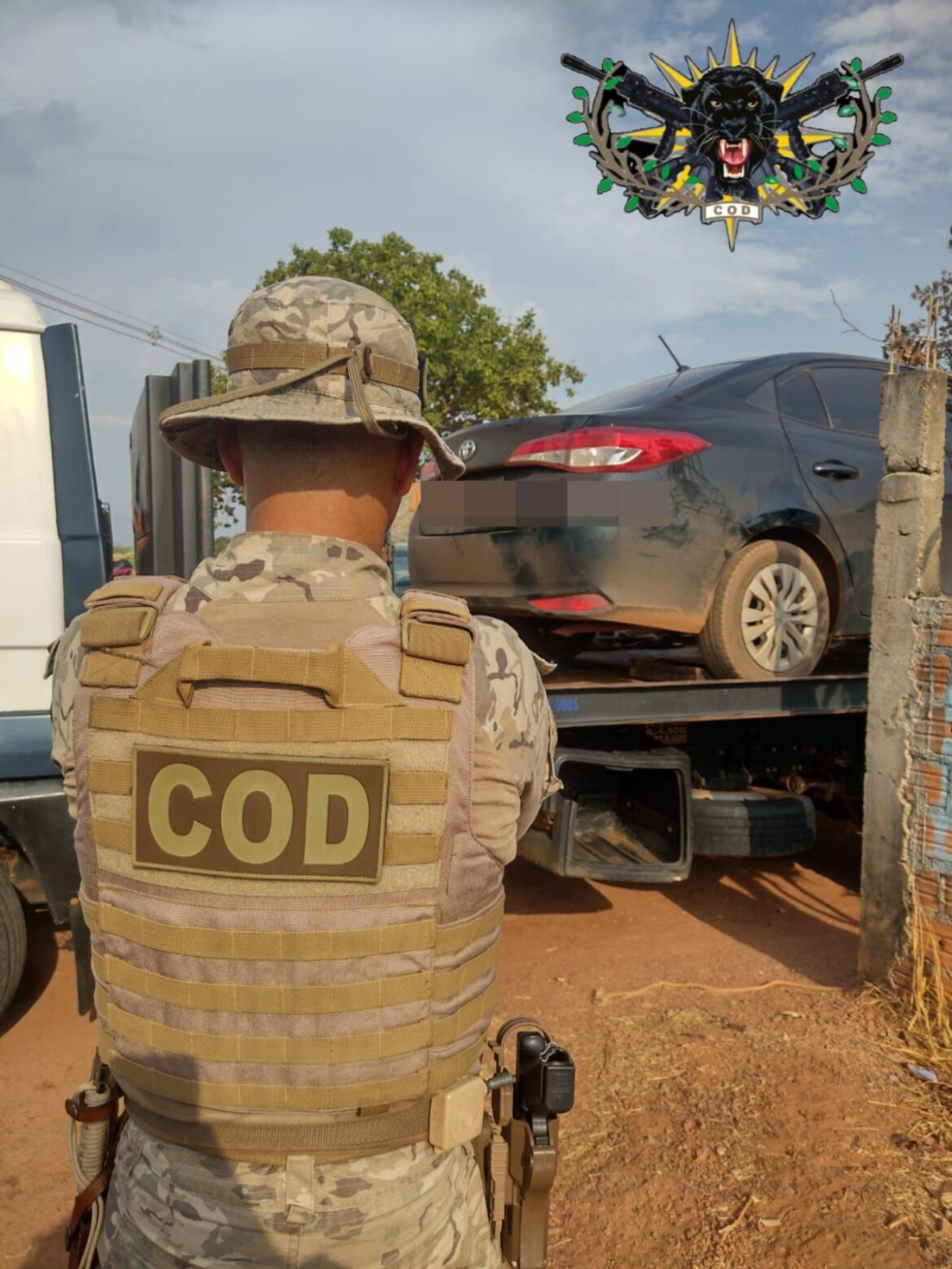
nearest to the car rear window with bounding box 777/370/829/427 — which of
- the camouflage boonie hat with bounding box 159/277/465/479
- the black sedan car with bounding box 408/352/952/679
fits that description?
A: the black sedan car with bounding box 408/352/952/679

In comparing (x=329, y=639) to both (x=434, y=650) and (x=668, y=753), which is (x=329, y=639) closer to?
(x=434, y=650)

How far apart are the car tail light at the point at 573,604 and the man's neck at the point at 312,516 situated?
Answer: 8.18 feet

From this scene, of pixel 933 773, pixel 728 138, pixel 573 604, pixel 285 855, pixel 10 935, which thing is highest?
pixel 728 138

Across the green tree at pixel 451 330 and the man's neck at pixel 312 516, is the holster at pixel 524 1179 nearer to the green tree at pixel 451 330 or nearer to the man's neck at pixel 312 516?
the man's neck at pixel 312 516

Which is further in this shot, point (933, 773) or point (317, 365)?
point (933, 773)

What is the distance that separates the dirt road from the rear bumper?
151 centimetres

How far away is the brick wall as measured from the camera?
357cm

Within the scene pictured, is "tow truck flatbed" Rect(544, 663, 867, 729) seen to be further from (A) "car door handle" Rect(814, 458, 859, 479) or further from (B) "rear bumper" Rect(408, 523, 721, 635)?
(A) "car door handle" Rect(814, 458, 859, 479)

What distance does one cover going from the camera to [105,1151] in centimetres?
149

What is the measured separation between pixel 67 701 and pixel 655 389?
376cm

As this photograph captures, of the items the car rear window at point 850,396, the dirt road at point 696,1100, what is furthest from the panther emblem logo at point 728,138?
the dirt road at point 696,1100

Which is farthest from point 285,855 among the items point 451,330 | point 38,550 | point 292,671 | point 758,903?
point 451,330

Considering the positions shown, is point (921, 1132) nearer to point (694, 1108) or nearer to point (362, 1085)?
point (694, 1108)

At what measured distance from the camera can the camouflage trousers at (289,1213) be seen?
121 cm
